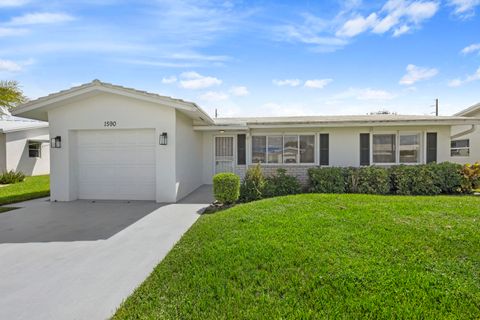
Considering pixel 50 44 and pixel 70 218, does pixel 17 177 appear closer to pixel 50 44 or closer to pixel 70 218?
pixel 50 44

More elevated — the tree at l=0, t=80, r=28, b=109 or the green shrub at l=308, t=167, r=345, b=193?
the tree at l=0, t=80, r=28, b=109

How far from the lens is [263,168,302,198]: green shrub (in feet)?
29.3

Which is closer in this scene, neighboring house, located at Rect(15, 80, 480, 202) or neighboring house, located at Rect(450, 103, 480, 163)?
neighboring house, located at Rect(15, 80, 480, 202)

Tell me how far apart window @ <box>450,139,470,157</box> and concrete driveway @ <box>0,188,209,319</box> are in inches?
616

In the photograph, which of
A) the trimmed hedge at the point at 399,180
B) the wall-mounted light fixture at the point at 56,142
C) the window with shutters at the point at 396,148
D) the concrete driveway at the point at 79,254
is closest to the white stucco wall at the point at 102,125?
the wall-mounted light fixture at the point at 56,142

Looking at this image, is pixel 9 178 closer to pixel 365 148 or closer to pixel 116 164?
pixel 116 164

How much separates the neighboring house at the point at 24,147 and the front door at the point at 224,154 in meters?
12.9

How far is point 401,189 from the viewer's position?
31.0 ft

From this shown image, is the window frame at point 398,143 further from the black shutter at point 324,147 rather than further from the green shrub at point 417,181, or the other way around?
the green shrub at point 417,181

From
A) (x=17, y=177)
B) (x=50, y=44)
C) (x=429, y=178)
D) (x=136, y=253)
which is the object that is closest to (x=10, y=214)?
(x=136, y=253)

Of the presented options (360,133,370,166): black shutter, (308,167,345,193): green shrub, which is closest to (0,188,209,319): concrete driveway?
(308,167,345,193): green shrub

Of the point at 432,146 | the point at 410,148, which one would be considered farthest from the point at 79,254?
the point at 432,146

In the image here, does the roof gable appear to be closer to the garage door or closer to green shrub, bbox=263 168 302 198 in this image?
the garage door

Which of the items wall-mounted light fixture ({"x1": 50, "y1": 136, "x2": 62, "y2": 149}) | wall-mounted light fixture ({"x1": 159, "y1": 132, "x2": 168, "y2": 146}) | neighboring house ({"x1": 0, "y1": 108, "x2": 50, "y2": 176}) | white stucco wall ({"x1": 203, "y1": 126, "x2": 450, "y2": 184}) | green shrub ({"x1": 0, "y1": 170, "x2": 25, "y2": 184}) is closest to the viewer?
wall-mounted light fixture ({"x1": 159, "y1": 132, "x2": 168, "y2": 146})
